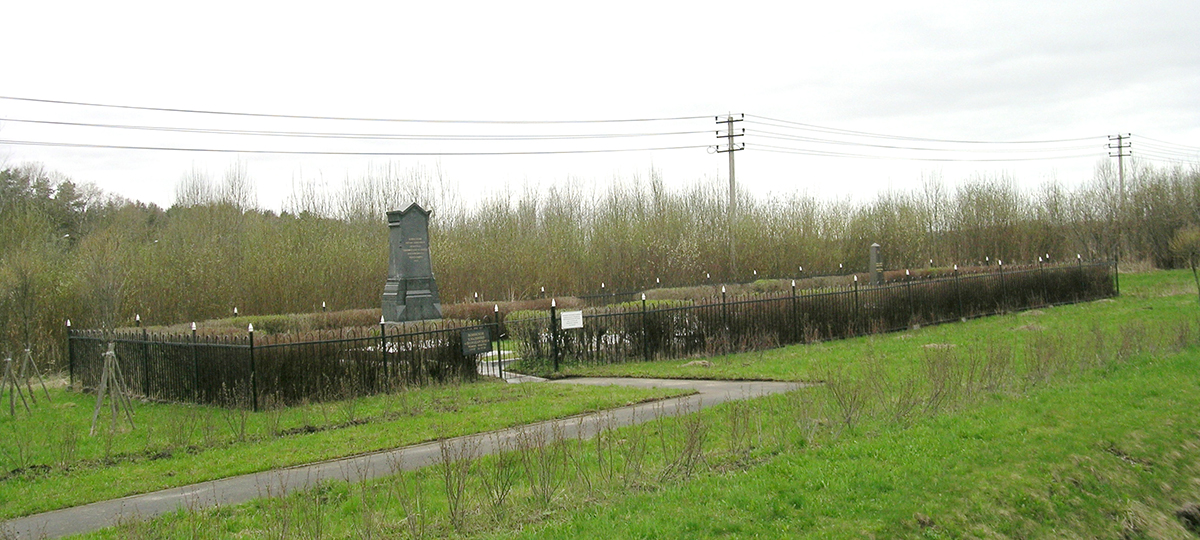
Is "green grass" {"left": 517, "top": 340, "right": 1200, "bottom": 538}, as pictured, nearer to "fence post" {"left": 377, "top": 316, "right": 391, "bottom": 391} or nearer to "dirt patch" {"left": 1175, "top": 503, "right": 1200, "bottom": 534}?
"dirt patch" {"left": 1175, "top": 503, "right": 1200, "bottom": 534}

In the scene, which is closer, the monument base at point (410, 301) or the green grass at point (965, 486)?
the green grass at point (965, 486)

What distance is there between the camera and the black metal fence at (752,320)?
16500 millimetres

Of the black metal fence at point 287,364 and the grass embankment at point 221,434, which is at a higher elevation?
the black metal fence at point 287,364

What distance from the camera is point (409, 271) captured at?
67.3 feet

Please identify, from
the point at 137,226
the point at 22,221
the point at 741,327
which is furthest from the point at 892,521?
the point at 137,226

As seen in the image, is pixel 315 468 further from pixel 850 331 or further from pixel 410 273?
pixel 850 331

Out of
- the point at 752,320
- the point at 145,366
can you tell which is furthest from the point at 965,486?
the point at 145,366

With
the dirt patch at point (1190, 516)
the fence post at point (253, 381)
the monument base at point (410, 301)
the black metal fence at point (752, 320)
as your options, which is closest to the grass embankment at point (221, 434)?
the fence post at point (253, 381)

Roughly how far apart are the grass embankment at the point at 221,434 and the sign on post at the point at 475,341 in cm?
76

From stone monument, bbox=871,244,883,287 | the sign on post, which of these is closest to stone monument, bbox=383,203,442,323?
the sign on post

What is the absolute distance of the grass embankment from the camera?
829 cm

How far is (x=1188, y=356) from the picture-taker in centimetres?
1281

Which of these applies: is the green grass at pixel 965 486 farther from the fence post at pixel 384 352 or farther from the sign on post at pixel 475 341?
the fence post at pixel 384 352

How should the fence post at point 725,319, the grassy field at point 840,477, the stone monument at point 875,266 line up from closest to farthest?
1. the grassy field at point 840,477
2. the fence post at point 725,319
3. the stone monument at point 875,266
